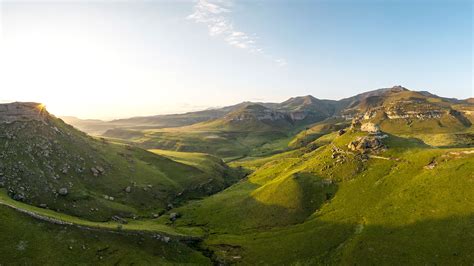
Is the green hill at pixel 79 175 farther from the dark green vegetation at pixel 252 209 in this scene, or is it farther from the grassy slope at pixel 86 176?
the dark green vegetation at pixel 252 209

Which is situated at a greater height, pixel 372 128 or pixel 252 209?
pixel 372 128

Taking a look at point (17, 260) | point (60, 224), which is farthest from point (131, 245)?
point (17, 260)

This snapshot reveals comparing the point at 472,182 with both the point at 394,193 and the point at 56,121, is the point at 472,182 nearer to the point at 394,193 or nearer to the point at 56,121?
A: the point at 394,193

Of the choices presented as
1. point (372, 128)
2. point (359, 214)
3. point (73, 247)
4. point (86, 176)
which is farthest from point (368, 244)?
point (86, 176)

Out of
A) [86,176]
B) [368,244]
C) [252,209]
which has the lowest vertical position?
[252,209]

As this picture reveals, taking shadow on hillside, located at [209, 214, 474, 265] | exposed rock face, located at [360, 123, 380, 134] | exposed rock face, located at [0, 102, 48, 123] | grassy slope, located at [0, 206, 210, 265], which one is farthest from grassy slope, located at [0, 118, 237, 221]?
exposed rock face, located at [360, 123, 380, 134]

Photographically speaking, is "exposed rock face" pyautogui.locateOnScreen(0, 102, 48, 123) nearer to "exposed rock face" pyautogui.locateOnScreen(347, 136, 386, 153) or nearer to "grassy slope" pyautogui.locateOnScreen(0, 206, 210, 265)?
"grassy slope" pyautogui.locateOnScreen(0, 206, 210, 265)

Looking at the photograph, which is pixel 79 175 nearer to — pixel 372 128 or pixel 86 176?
pixel 86 176
